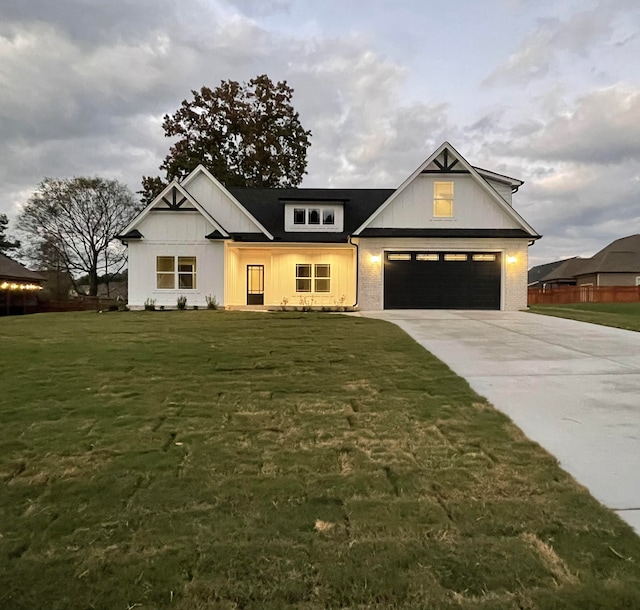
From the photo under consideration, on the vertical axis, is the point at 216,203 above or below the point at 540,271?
above

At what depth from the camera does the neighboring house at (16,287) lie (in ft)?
88.5

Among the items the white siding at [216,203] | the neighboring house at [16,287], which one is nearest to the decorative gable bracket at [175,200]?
the white siding at [216,203]

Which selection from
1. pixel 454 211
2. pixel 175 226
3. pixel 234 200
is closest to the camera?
pixel 175 226

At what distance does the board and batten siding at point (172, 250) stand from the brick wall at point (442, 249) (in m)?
5.92

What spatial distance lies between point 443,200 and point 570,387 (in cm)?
1384

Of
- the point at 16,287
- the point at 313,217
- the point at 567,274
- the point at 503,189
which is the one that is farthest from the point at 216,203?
the point at 567,274

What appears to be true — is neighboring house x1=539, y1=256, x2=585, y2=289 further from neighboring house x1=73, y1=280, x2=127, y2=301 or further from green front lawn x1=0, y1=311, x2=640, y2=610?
green front lawn x1=0, y1=311, x2=640, y2=610

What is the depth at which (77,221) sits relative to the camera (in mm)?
35125

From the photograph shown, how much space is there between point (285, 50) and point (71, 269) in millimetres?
26595

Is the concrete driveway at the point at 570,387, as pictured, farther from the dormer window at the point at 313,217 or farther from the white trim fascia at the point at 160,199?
the white trim fascia at the point at 160,199

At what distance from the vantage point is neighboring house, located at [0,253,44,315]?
26969mm

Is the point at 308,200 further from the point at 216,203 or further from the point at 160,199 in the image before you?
the point at 160,199

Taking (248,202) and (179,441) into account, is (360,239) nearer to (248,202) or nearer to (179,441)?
(248,202)

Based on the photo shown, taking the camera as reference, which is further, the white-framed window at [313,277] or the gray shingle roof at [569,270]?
the gray shingle roof at [569,270]
